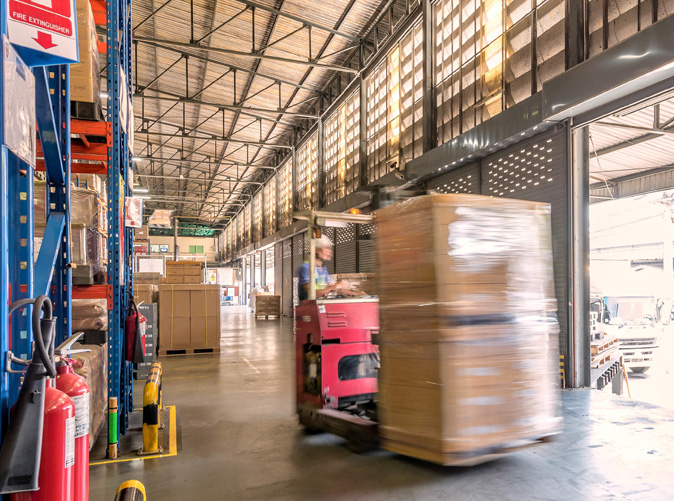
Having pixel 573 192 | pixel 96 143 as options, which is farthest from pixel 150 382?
pixel 573 192

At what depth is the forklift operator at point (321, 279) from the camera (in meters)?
5.34

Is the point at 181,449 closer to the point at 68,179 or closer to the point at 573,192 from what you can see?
the point at 68,179

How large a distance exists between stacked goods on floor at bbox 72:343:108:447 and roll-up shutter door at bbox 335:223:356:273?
9.10 m

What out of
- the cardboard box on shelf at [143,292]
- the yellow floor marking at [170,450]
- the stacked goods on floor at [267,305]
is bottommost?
the yellow floor marking at [170,450]

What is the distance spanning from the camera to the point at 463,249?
11.1 feet

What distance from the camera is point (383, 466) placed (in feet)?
13.4

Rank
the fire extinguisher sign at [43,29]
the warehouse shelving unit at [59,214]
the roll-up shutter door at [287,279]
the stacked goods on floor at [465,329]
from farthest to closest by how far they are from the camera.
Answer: the roll-up shutter door at [287,279]
the stacked goods on floor at [465,329]
the warehouse shelving unit at [59,214]
the fire extinguisher sign at [43,29]

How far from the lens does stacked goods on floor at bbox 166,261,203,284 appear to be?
11.5m

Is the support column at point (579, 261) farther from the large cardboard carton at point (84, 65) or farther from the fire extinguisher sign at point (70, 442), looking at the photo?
the fire extinguisher sign at point (70, 442)

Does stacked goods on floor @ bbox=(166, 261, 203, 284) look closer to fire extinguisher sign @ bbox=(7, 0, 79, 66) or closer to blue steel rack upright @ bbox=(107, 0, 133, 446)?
blue steel rack upright @ bbox=(107, 0, 133, 446)

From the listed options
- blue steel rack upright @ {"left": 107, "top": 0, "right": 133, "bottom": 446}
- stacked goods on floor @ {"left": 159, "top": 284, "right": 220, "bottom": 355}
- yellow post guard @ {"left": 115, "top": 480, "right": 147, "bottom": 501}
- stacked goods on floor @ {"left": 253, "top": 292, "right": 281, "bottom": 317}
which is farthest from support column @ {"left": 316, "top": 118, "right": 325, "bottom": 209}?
yellow post guard @ {"left": 115, "top": 480, "right": 147, "bottom": 501}

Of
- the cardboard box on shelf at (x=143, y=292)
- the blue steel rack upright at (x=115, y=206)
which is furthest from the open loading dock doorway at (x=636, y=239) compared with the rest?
the cardboard box on shelf at (x=143, y=292)

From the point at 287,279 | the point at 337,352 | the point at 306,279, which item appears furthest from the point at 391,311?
the point at 287,279

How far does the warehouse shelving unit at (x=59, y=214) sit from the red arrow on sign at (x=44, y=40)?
7.0 inches
